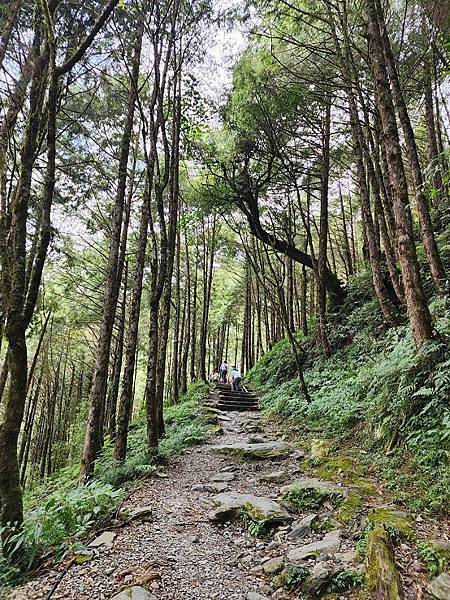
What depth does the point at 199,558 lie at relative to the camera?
3672mm

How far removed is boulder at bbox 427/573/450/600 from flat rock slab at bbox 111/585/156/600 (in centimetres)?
197

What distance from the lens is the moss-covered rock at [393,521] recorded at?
3.19m

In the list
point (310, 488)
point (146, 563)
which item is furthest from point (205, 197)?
point (146, 563)

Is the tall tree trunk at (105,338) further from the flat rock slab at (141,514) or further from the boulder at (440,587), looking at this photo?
the boulder at (440,587)

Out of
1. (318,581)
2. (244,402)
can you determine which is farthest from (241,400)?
(318,581)

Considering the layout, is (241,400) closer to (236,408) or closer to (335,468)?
(236,408)

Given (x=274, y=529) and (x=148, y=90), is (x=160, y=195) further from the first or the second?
(x=274, y=529)

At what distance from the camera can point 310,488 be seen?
466 centimetres

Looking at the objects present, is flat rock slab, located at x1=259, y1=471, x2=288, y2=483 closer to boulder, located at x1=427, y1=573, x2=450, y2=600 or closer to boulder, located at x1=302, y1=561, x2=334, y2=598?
boulder, located at x1=302, y1=561, x2=334, y2=598

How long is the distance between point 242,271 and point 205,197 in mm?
11561

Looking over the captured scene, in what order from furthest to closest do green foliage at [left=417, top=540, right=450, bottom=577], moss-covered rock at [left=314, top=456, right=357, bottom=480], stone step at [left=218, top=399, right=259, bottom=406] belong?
1. stone step at [left=218, top=399, right=259, bottom=406]
2. moss-covered rock at [left=314, top=456, right=357, bottom=480]
3. green foliage at [left=417, top=540, right=450, bottom=577]

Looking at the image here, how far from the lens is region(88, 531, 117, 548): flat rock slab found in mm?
4008

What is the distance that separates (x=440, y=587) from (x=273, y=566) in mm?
1332

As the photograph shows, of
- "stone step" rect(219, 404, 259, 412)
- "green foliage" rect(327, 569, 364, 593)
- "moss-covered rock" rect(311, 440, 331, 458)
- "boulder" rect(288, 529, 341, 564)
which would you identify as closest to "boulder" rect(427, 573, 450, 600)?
"green foliage" rect(327, 569, 364, 593)
